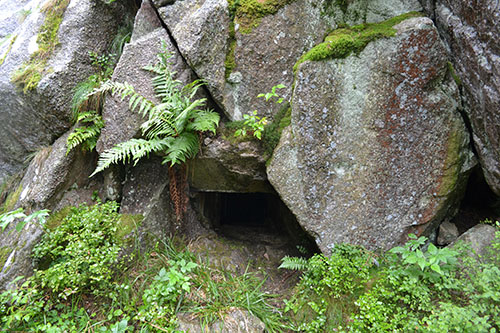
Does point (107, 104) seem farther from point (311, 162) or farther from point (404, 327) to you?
point (404, 327)

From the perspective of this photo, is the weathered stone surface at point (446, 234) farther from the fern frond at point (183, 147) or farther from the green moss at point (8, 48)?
the green moss at point (8, 48)

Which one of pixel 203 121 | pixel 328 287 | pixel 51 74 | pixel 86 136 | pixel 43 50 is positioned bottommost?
pixel 328 287

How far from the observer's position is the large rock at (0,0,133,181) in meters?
4.40

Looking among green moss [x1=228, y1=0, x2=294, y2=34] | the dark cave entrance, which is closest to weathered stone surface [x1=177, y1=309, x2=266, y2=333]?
the dark cave entrance

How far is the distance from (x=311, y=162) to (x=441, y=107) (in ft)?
5.79

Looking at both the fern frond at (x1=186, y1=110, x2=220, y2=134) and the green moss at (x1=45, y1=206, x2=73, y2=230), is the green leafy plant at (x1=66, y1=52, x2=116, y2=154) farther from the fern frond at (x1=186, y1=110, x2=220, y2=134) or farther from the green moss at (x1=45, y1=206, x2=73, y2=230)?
the fern frond at (x1=186, y1=110, x2=220, y2=134)

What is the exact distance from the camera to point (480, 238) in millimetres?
3301

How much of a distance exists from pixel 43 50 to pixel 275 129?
401 cm

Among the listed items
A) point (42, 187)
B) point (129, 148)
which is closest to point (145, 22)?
point (129, 148)

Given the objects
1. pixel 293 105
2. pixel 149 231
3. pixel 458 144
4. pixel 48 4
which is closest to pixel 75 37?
pixel 48 4

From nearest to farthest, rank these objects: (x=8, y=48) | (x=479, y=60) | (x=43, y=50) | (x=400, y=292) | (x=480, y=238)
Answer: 1. (x=400, y=292)
2. (x=479, y=60)
3. (x=480, y=238)
4. (x=43, y=50)
5. (x=8, y=48)

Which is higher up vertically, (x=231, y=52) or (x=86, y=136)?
(x=231, y=52)

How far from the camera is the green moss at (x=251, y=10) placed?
389 cm

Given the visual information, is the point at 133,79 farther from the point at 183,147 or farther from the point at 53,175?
the point at 53,175
